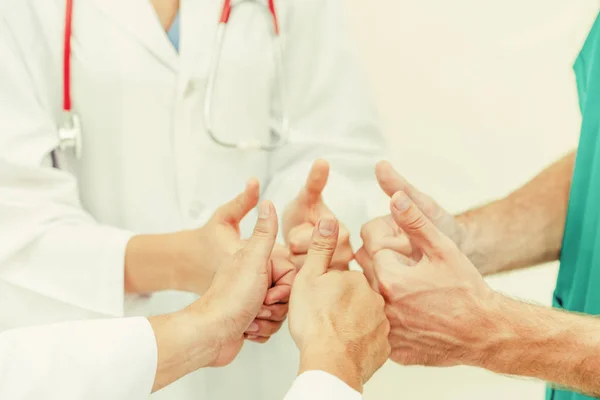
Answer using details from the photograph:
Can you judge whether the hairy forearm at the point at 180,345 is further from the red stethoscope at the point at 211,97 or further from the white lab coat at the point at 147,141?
the red stethoscope at the point at 211,97

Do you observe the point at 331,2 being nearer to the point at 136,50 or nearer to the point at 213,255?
the point at 136,50

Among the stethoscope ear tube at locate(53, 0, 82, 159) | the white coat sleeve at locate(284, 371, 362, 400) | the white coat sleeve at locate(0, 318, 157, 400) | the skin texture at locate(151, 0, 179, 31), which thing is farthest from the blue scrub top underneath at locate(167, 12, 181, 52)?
the white coat sleeve at locate(284, 371, 362, 400)

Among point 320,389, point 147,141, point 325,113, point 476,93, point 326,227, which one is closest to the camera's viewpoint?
point 320,389

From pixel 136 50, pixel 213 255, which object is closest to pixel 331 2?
pixel 136 50

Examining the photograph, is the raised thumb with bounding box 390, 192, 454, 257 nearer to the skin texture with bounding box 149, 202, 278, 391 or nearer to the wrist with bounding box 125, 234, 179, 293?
the skin texture with bounding box 149, 202, 278, 391

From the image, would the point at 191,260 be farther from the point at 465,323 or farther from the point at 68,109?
the point at 465,323

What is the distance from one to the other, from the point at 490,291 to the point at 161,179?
20.6 inches

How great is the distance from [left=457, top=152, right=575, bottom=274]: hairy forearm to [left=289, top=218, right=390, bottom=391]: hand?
8.9 inches

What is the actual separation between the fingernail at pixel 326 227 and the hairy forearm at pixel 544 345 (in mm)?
241

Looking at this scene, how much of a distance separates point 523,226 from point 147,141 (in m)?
0.61

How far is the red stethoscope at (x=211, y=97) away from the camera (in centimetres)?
98

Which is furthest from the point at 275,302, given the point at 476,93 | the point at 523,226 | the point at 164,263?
the point at 476,93

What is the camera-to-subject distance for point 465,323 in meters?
0.88

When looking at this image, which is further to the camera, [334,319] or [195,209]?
[195,209]
